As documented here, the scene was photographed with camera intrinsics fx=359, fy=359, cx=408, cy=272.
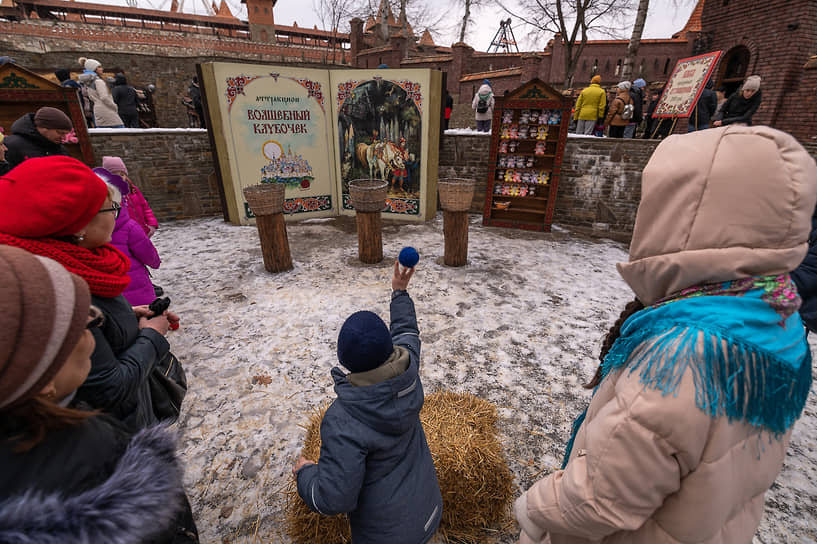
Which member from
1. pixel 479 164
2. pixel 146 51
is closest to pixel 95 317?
pixel 479 164

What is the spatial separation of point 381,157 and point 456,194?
9.94 ft

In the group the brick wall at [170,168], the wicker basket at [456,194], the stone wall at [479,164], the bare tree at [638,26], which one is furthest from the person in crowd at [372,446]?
the bare tree at [638,26]

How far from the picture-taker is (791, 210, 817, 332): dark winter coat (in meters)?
2.26

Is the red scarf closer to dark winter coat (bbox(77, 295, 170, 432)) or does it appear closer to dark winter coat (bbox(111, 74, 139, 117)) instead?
dark winter coat (bbox(77, 295, 170, 432))

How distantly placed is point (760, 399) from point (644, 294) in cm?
33

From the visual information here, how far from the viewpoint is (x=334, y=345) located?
11.8 feet

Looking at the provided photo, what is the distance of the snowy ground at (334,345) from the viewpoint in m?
2.28

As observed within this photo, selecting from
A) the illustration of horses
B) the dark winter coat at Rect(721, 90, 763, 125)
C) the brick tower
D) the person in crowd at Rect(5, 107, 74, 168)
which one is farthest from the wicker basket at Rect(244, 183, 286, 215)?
the brick tower

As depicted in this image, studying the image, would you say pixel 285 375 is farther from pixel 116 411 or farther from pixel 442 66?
pixel 442 66

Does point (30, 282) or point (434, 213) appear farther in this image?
point (434, 213)

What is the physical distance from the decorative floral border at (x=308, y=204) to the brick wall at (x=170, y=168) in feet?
4.62

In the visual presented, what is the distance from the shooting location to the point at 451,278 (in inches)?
204

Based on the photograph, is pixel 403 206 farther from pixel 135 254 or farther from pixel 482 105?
pixel 135 254

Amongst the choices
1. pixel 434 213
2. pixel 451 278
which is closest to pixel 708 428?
pixel 451 278
